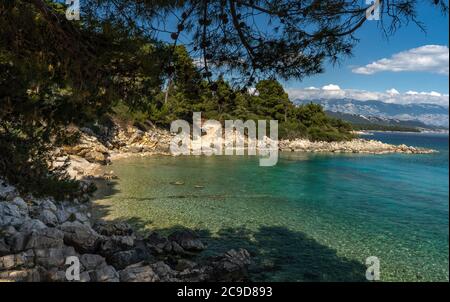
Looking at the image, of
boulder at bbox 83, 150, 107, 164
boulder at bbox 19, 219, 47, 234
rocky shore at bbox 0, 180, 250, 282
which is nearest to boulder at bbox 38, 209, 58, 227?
rocky shore at bbox 0, 180, 250, 282

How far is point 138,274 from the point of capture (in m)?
8.78

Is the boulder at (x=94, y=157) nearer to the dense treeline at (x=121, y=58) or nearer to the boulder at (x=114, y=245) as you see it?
the boulder at (x=114, y=245)

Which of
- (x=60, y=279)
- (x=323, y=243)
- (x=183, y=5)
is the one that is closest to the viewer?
(x=183, y=5)

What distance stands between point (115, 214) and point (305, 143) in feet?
142

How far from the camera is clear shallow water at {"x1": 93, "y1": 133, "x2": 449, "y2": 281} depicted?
36.9 ft

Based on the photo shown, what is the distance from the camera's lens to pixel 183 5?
18.1 ft

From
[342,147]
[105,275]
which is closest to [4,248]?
[105,275]

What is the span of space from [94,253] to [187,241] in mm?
2874

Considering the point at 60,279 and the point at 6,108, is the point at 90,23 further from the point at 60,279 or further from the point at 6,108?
the point at 60,279

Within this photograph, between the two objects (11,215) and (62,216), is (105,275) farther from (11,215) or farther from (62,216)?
(62,216)

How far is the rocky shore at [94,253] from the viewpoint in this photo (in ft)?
27.1

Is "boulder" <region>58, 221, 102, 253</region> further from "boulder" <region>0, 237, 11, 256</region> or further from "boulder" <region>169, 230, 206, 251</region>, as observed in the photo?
"boulder" <region>169, 230, 206, 251</region>

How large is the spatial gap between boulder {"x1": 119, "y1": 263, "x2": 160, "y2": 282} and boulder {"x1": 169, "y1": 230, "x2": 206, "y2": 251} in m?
2.48
